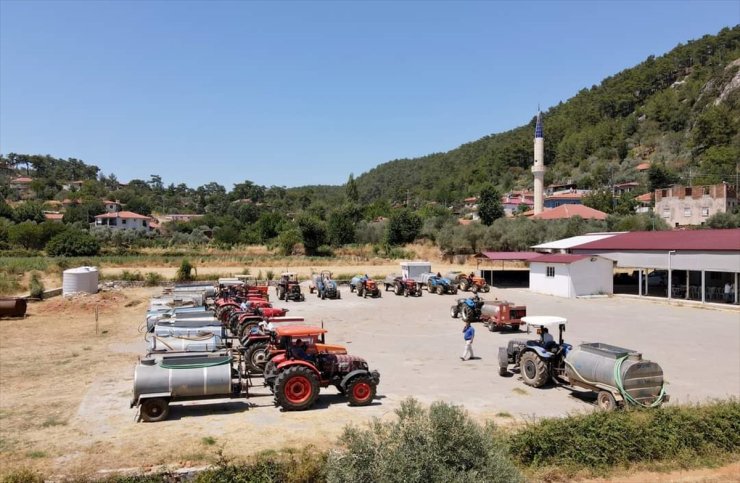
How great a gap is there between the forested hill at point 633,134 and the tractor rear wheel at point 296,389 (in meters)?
89.7

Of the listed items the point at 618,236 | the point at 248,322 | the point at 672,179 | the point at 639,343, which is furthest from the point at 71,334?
the point at 672,179

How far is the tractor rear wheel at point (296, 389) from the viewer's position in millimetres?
10664

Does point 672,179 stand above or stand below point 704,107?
below

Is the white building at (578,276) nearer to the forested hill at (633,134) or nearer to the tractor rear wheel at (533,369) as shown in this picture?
the tractor rear wheel at (533,369)

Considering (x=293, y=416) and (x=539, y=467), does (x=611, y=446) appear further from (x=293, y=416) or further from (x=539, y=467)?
(x=293, y=416)

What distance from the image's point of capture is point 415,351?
677 inches

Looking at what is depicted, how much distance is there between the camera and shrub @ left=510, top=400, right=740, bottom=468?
26.4 feet

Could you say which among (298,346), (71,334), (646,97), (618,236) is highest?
(646,97)

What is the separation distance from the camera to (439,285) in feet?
107

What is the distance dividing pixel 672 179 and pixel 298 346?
93.8 m

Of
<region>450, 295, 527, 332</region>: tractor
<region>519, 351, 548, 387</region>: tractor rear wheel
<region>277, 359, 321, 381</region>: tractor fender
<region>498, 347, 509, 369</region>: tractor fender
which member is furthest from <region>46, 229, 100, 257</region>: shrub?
<region>519, 351, 548, 387</region>: tractor rear wheel

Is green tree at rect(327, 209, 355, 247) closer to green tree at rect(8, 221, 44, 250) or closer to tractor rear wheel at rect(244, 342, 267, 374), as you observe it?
green tree at rect(8, 221, 44, 250)

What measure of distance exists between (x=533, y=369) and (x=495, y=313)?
26.2 feet

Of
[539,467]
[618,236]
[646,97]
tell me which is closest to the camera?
[539,467]
